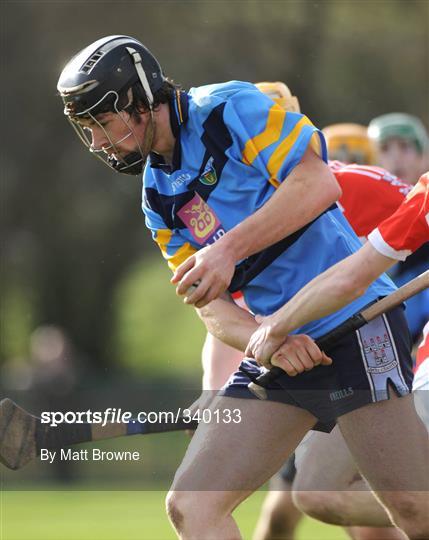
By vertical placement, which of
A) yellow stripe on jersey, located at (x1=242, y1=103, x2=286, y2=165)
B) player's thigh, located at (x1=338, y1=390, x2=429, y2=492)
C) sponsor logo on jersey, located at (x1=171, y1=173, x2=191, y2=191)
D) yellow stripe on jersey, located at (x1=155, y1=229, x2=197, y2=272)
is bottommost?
A: player's thigh, located at (x1=338, y1=390, x2=429, y2=492)

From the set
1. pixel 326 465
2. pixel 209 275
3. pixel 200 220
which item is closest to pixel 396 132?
pixel 326 465

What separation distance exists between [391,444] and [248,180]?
105 centimetres

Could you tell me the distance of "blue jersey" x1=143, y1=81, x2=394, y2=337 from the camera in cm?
419

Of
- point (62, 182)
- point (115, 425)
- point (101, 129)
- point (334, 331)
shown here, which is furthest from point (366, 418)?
point (62, 182)

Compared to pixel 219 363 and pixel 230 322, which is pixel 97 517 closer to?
pixel 219 363

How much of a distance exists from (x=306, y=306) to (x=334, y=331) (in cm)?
22

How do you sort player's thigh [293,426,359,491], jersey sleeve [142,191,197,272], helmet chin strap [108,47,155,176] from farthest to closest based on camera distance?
player's thigh [293,426,359,491] → jersey sleeve [142,191,197,272] → helmet chin strap [108,47,155,176]

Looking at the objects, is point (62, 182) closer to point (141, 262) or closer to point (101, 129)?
point (141, 262)

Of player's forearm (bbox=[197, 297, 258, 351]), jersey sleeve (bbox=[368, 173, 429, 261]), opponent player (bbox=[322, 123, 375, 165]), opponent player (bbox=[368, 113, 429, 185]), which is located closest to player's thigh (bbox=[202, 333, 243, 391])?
player's forearm (bbox=[197, 297, 258, 351])

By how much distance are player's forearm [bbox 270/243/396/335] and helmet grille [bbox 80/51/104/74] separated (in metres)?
1.06

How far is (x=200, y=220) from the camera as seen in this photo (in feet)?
14.2

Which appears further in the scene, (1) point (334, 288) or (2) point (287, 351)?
(2) point (287, 351)

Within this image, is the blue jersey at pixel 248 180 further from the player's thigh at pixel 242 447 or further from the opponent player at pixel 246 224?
the player's thigh at pixel 242 447

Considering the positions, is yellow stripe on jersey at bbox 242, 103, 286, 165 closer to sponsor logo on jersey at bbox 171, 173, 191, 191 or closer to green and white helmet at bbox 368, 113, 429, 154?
sponsor logo on jersey at bbox 171, 173, 191, 191
